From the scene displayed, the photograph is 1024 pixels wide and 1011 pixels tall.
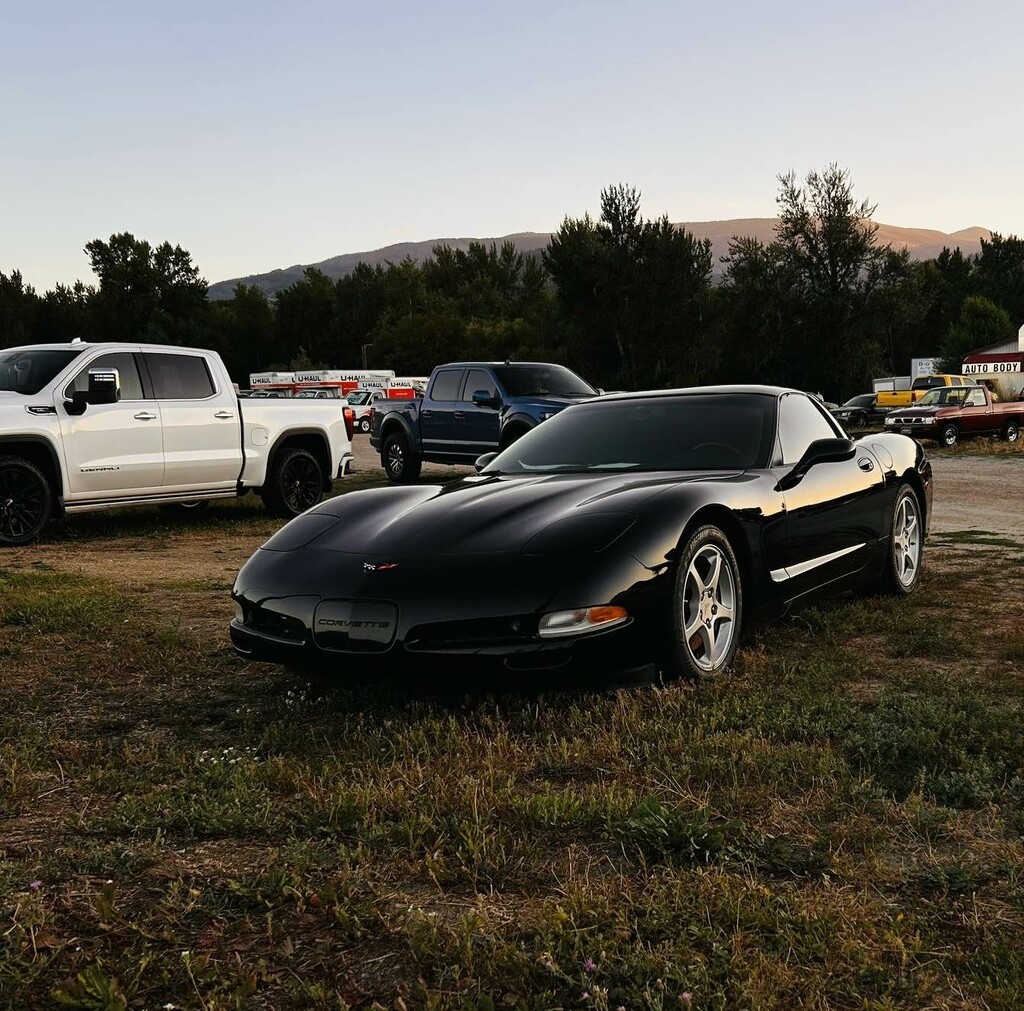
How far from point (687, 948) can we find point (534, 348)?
3472 inches

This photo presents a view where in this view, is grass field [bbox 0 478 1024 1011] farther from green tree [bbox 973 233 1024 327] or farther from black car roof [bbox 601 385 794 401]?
green tree [bbox 973 233 1024 327]

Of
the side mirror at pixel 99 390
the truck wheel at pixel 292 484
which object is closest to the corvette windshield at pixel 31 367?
the side mirror at pixel 99 390

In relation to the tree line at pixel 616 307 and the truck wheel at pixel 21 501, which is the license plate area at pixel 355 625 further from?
the tree line at pixel 616 307

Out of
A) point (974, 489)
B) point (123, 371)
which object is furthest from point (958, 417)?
point (123, 371)

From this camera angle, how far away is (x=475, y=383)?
58.4 feet

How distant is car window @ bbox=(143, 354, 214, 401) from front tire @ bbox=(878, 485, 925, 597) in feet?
25.4

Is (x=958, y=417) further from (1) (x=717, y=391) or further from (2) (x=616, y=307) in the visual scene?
(2) (x=616, y=307)

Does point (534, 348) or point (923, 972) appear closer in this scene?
point (923, 972)

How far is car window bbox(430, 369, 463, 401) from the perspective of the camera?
18.1m

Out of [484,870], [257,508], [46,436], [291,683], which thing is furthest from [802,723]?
[257,508]

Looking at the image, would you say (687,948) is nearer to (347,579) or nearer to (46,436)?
(347,579)

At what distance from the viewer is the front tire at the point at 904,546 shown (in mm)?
7074

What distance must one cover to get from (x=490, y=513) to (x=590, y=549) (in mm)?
601

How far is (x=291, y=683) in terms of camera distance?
536 cm
